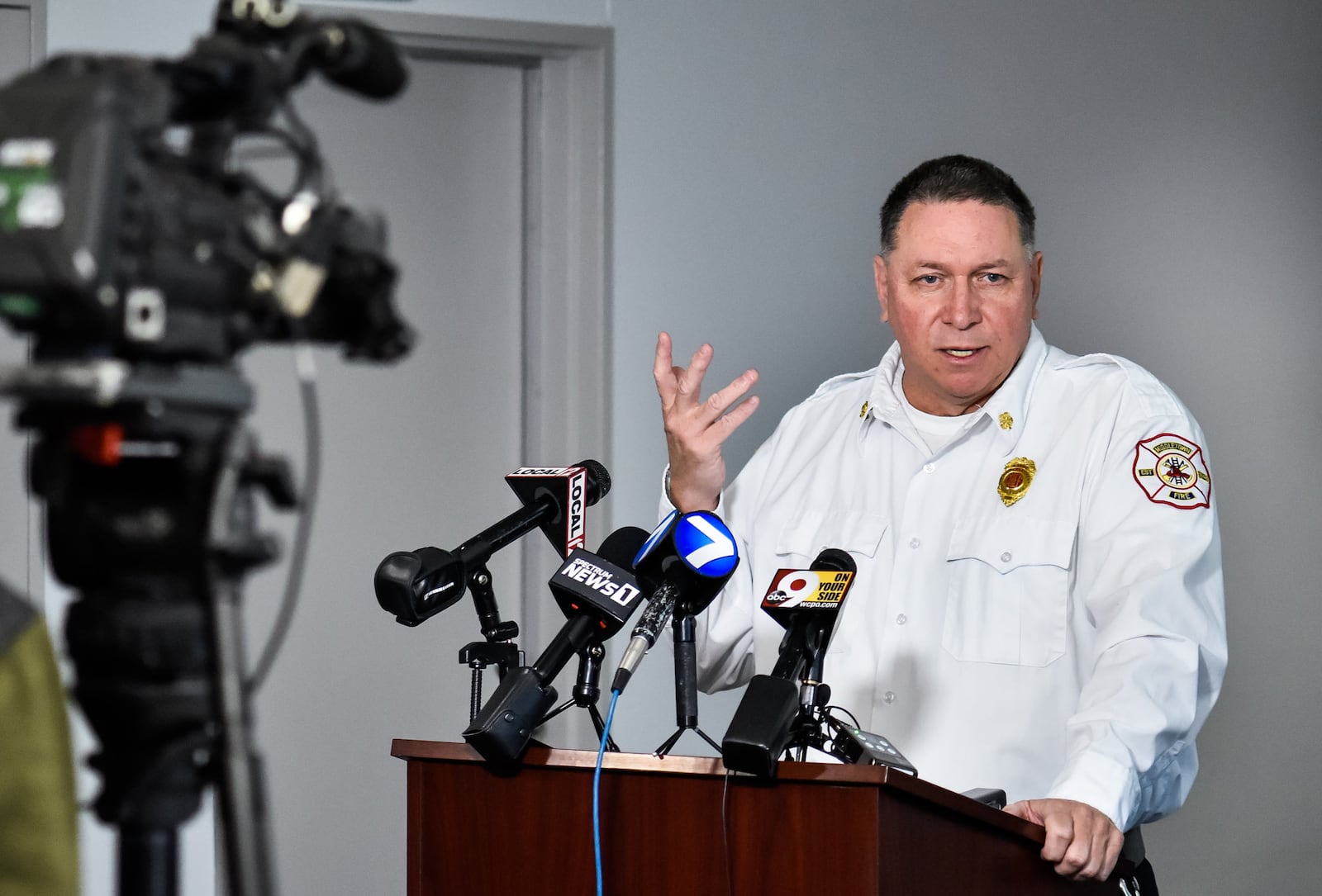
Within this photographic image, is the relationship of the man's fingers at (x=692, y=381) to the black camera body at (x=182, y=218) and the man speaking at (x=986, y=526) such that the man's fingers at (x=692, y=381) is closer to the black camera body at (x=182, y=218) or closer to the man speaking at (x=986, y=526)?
the man speaking at (x=986, y=526)

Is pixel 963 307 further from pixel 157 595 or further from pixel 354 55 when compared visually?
pixel 157 595

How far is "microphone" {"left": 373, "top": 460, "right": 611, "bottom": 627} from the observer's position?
5.12ft

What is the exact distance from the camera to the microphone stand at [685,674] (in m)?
1.50

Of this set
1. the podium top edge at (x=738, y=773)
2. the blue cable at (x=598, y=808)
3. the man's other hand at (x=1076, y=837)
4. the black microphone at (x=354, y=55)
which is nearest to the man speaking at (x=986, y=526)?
the man's other hand at (x=1076, y=837)

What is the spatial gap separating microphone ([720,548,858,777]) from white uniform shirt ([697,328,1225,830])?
0.42 meters

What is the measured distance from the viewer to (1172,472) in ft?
6.61

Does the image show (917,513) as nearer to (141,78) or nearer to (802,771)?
(802,771)

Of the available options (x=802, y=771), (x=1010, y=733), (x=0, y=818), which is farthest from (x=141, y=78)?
(x=1010, y=733)

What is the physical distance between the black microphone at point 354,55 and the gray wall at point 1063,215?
7.78 feet

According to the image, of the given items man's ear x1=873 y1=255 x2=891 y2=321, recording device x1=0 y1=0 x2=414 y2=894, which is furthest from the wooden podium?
man's ear x1=873 y1=255 x2=891 y2=321

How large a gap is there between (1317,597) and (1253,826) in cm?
63

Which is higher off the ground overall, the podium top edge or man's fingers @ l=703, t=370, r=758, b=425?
man's fingers @ l=703, t=370, r=758, b=425

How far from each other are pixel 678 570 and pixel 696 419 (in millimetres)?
528

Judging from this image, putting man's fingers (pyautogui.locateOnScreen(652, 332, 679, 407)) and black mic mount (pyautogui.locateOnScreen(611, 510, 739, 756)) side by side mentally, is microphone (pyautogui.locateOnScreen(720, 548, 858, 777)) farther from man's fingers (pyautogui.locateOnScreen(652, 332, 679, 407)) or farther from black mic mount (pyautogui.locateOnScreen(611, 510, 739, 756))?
man's fingers (pyautogui.locateOnScreen(652, 332, 679, 407))
